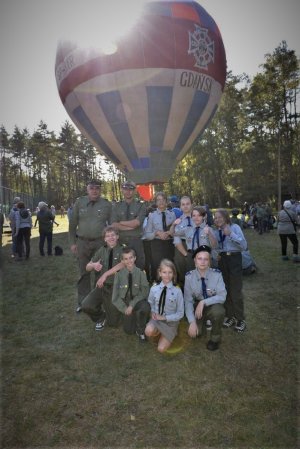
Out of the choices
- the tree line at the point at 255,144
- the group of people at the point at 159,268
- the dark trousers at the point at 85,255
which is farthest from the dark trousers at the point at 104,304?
the tree line at the point at 255,144

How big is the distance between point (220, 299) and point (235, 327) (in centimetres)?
86

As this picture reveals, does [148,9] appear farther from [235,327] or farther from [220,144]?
[220,144]

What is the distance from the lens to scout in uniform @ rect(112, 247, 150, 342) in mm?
4359

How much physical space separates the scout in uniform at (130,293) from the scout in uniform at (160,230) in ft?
4.22

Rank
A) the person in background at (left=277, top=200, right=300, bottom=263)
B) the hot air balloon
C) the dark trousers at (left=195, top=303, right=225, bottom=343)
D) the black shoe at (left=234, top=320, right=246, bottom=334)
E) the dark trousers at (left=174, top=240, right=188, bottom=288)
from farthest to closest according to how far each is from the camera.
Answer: the hot air balloon < the person in background at (left=277, top=200, right=300, bottom=263) < the dark trousers at (left=174, top=240, right=188, bottom=288) < the black shoe at (left=234, top=320, right=246, bottom=334) < the dark trousers at (left=195, top=303, right=225, bottom=343)

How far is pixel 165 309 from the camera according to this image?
412 centimetres

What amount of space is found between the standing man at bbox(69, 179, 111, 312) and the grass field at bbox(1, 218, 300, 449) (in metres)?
0.68

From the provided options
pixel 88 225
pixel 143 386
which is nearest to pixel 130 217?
pixel 88 225

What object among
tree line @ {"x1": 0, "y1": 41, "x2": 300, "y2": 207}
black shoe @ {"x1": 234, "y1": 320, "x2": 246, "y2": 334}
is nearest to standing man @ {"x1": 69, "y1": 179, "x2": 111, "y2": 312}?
black shoe @ {"x1": 234, "y1": 320, "x2": 246, "y2": 334}

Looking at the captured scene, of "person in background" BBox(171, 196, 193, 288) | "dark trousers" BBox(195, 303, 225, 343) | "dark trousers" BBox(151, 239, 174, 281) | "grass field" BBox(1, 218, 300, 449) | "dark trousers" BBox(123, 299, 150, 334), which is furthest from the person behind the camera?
"dark trousers" BBox(151, 239, 174, 281)

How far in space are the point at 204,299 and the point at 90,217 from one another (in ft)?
8.00

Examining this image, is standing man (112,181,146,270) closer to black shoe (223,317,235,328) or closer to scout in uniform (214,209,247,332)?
scout in uniform (214,209,247,332)

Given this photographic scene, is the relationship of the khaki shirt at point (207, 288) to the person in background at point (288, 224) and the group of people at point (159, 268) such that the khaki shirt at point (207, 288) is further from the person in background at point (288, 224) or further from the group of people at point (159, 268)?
the person in background at point (288, 224)

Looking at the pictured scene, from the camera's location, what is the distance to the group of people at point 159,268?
4105 millimetres
